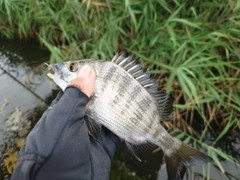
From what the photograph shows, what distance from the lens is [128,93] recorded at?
165 centimetres

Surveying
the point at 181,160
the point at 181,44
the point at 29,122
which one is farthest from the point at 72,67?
the point at 181,44

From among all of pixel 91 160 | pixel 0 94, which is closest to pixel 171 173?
pixel 91 160

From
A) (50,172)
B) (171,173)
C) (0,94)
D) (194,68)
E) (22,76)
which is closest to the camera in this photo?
(50,172)

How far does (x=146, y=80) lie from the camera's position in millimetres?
1697

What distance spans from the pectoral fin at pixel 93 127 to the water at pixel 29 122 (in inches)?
47.1

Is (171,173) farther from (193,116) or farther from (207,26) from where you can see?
(207,26)

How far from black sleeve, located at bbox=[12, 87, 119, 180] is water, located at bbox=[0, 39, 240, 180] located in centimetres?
129

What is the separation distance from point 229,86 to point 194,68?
0.47 metres

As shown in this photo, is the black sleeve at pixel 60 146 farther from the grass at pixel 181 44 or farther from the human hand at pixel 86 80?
the grass at pixel 181 44

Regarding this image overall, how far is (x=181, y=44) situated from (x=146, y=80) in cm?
138

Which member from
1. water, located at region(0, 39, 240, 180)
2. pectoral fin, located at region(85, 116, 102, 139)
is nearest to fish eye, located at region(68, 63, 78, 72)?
pectoral fin, located at region(85, 116, 102, 139)

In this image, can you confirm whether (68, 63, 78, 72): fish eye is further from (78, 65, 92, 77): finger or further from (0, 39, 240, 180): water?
(0, 39, 240, 180): water

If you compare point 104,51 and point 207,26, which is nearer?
point 207,26

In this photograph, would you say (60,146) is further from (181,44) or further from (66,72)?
(181,44)
